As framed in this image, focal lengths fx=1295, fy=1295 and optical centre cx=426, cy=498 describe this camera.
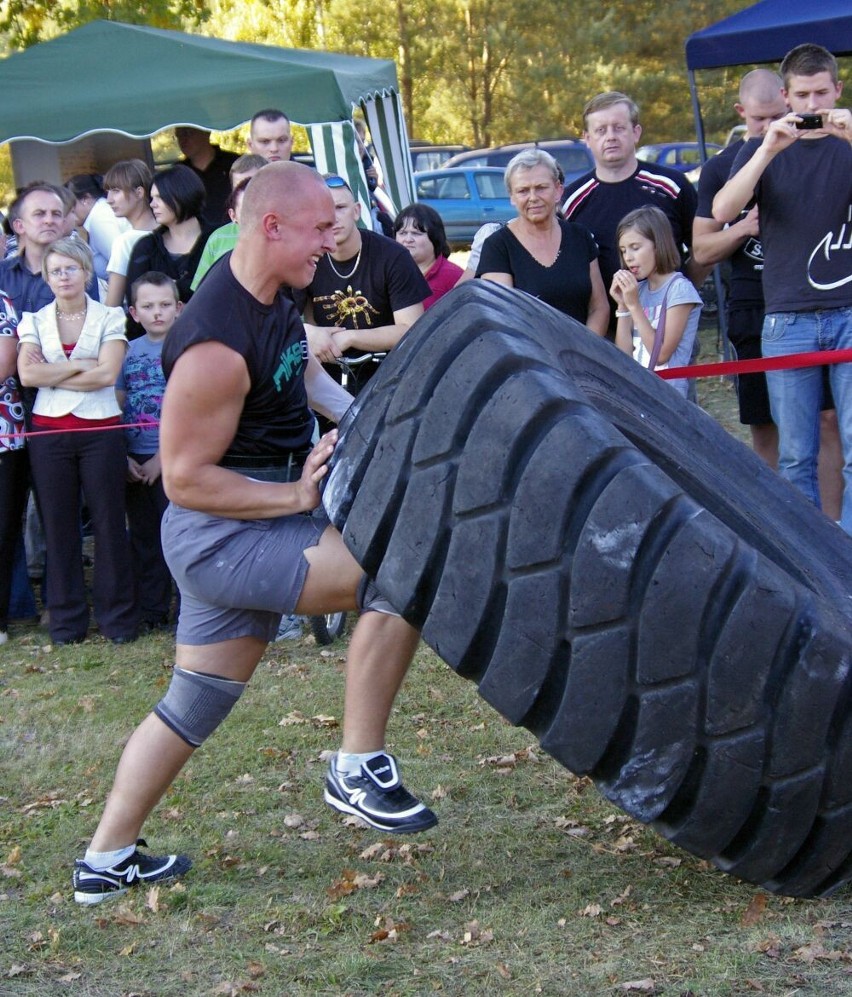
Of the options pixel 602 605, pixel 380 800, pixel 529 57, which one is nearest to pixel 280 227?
pixel 602 605

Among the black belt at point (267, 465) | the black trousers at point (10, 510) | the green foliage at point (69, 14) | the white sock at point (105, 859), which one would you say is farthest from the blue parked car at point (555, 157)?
the white sock at point (105, 859)

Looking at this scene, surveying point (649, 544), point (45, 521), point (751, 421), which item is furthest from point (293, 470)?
point (751, 421)

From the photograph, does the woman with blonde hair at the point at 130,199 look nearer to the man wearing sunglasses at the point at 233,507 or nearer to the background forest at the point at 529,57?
the man wearing sunglasses at the point at 233,507

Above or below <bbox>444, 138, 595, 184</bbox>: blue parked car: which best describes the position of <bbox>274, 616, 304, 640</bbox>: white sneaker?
below

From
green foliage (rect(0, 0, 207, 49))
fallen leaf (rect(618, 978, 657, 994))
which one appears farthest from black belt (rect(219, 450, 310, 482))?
green foliage (rect(0, 0, 207, 49))

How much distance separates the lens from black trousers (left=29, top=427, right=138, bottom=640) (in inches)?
257

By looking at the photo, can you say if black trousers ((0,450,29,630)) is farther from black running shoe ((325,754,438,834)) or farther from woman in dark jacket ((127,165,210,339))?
black running shoe ((325,754,438,834))

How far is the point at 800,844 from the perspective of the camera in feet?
10.2

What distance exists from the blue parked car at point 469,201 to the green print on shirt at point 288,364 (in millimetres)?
18537

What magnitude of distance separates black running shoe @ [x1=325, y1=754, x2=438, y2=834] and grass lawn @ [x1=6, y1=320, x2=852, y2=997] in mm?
111

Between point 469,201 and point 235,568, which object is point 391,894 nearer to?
point 235,568

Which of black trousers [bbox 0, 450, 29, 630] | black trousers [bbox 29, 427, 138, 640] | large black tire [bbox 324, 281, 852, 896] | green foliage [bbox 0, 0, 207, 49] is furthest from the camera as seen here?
green foliage [bbox 0, 0, 207, 49]

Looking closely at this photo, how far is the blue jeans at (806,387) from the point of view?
5.86 metres

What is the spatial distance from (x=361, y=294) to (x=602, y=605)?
147 inches
